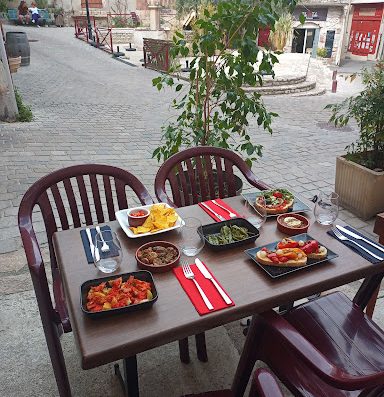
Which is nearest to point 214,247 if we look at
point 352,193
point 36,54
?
point 352,193

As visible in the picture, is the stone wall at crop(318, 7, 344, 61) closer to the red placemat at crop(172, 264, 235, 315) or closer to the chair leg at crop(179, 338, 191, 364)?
the chair leg at crop(179, 338, 191, 364)

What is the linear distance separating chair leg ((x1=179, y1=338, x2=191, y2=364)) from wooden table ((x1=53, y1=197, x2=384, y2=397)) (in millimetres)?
566

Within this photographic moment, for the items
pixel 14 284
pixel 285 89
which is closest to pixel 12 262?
pixel 14 284

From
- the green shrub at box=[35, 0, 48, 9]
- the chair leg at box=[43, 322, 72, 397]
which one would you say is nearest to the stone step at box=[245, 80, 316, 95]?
the chair leg at box=[43, 322, 72, 397]

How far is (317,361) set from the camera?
1281mm

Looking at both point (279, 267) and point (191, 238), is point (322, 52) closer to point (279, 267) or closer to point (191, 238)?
point (191, 238)

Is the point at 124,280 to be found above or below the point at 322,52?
above

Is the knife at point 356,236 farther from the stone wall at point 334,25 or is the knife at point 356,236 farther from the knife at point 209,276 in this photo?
the stone wall at point 334,25

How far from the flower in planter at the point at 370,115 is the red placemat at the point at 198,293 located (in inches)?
108

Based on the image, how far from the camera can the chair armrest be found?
3.89 feet

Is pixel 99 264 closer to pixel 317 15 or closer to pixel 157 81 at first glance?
pixel 157 81

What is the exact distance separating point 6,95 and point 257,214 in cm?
637

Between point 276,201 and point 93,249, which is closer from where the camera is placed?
point 93,249

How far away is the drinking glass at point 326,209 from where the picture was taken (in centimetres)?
193
